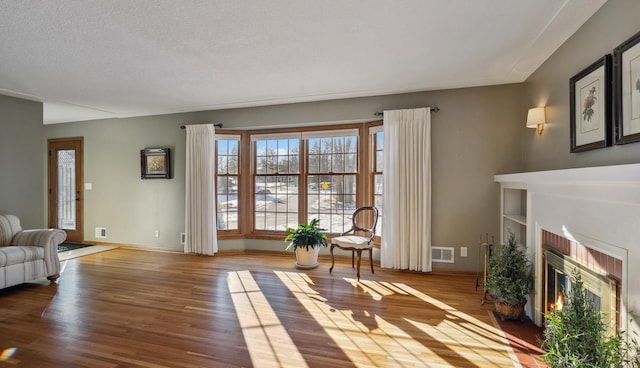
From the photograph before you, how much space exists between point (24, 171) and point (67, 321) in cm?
306

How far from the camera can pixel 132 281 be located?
152 inches

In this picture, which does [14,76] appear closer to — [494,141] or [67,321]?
[67,321]

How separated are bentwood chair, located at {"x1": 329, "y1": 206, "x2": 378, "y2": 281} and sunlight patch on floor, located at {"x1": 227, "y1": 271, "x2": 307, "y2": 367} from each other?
1226mm

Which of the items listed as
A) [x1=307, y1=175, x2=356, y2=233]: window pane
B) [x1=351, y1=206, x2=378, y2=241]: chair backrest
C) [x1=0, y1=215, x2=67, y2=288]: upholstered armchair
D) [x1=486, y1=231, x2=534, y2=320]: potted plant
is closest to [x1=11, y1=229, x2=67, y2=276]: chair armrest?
[x1=0, y1=215, x2=67, y2=288]: upholstered armchair

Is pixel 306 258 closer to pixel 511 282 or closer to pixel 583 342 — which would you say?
pixel 511 282

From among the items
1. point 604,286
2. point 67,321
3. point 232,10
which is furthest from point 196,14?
point 604,286

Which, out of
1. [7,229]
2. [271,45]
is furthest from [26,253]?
[271,45]

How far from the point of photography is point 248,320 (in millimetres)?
2779

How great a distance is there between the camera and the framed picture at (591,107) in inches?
83.4

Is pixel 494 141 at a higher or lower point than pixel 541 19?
lower

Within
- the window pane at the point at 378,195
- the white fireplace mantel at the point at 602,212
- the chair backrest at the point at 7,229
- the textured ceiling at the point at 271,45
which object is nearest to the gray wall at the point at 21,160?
the textured ceiling at the point at 271,45

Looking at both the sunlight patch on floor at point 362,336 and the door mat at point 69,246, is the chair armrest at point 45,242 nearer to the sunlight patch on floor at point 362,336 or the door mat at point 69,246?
the door mat at point 69,246

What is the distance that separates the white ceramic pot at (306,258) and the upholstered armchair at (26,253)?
3.01 m

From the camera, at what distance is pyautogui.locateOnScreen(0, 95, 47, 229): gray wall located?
4.29 meters
